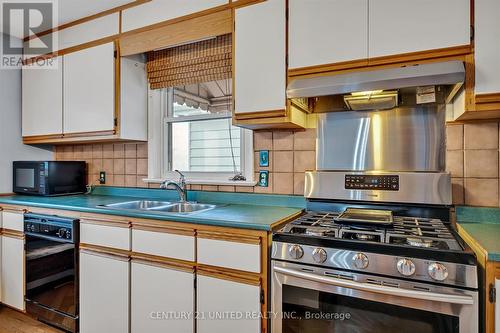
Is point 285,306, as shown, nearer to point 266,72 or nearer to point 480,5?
point 266,72

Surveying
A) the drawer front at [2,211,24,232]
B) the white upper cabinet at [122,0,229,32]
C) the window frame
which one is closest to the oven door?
the window frame

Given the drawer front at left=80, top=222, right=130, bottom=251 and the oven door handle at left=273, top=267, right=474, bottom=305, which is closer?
the oven door handle at left=273, top=267, right=474, bottom=305

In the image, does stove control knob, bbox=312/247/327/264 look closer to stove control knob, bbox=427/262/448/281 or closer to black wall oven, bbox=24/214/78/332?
stove control knob, bbox=427/262/448/281

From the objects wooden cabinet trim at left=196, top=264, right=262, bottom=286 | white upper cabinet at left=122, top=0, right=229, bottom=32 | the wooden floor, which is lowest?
the wooden floor

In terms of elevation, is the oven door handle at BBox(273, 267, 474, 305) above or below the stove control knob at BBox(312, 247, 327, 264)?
below

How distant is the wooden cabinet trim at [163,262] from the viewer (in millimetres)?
1567

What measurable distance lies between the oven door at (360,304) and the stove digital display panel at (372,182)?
643 mm

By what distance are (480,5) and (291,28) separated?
857mm

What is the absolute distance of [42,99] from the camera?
2.65 meters

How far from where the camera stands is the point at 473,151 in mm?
1549

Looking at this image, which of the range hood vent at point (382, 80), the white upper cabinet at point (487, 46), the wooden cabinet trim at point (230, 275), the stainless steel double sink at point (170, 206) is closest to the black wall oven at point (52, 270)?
the stainless steel double sink at point (170, 206)

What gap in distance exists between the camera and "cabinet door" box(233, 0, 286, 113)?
1.68 meters

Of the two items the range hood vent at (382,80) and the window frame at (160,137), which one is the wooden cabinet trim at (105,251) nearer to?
the window frame at (160,137)

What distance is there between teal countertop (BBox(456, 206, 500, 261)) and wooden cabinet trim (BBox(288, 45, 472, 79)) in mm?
789
